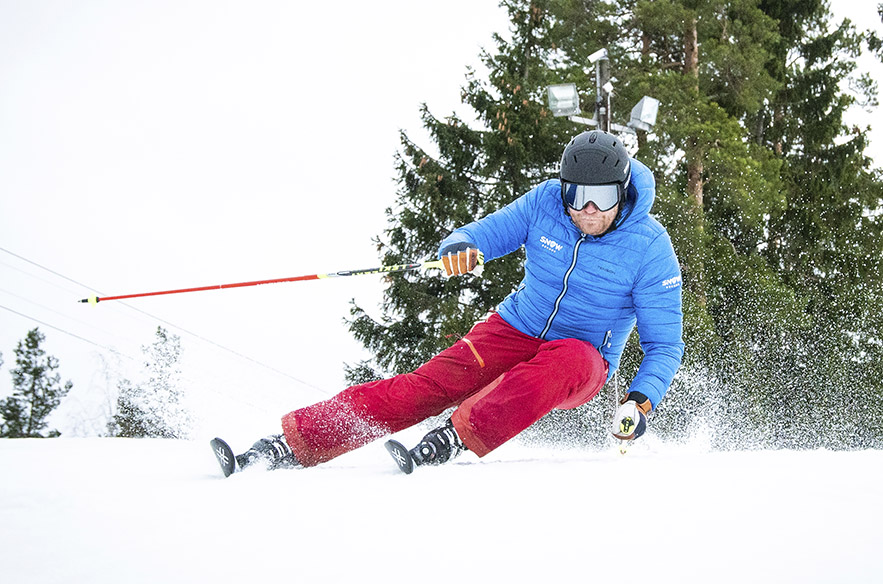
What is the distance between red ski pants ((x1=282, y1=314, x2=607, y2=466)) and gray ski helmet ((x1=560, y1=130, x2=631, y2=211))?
522mm

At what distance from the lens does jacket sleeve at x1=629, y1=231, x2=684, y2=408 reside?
100 inches

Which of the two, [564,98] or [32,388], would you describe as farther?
[32,388]

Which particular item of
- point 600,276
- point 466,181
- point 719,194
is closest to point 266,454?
point 600,276

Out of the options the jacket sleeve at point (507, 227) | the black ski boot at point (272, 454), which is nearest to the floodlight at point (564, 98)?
the jacket sleeve at point (507, 227)

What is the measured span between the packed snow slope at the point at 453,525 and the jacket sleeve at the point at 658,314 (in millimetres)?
587

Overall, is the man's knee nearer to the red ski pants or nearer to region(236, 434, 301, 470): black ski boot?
the red ski pants

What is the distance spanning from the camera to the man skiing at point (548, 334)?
232 cm

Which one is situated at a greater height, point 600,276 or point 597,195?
point 597,195

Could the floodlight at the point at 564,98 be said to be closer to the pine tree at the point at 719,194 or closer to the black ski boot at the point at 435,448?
the pine tree at the point at 719,194

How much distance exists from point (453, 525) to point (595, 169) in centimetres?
146

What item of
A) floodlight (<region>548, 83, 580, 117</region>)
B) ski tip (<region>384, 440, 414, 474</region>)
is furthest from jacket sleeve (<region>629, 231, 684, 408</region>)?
floodlight (<region>548, 83, 580, 117</region>)

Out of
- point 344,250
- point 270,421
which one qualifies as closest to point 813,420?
point 270,421

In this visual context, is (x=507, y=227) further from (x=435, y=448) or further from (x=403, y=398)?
(x=435, y=448)

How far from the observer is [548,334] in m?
2.76
